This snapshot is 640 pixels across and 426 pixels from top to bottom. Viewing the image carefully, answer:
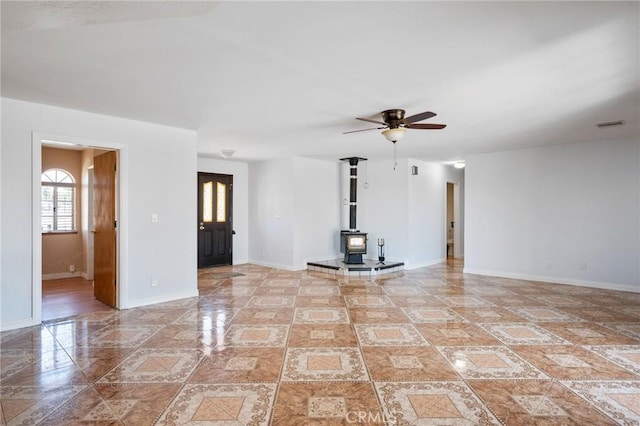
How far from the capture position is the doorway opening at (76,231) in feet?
13.3

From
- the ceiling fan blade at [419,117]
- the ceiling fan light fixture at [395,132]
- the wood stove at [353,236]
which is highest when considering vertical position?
the ceiling fan blade at [419,117]

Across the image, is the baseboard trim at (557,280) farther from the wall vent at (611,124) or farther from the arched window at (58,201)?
the arched window at (58,201)

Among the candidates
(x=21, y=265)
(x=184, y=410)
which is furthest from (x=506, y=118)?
(x=21, y=265)

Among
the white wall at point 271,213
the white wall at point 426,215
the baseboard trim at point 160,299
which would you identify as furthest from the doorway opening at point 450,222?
the baseboard trim at point 160,299

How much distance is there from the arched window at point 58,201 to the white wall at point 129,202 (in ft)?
11.0

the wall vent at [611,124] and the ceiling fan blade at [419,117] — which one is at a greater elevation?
the wall vent at [611,124]

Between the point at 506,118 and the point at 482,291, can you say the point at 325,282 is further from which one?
the point at 506,118

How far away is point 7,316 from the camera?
12.4 ft

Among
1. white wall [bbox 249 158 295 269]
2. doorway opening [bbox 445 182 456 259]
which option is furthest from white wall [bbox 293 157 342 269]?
doorway opening [bbox 445 182 456 259]

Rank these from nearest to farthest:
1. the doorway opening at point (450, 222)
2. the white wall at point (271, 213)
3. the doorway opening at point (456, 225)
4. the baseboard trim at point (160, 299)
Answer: the baseboard trim at point (160, 299) < the white wall at point (271, 213) < the doorway opening at point (456, 225) < the doorway opening at point (450, 222)

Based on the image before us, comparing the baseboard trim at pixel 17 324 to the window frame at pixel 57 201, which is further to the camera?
the window frame at pixel 57 201

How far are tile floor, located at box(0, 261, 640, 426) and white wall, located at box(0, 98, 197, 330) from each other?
1.11 ft

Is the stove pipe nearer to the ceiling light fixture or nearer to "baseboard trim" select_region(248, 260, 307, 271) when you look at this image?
"baseboard trim" select_region(248, 260, 307, 271)

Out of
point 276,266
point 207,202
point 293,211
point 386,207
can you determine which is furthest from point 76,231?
point 386,207
